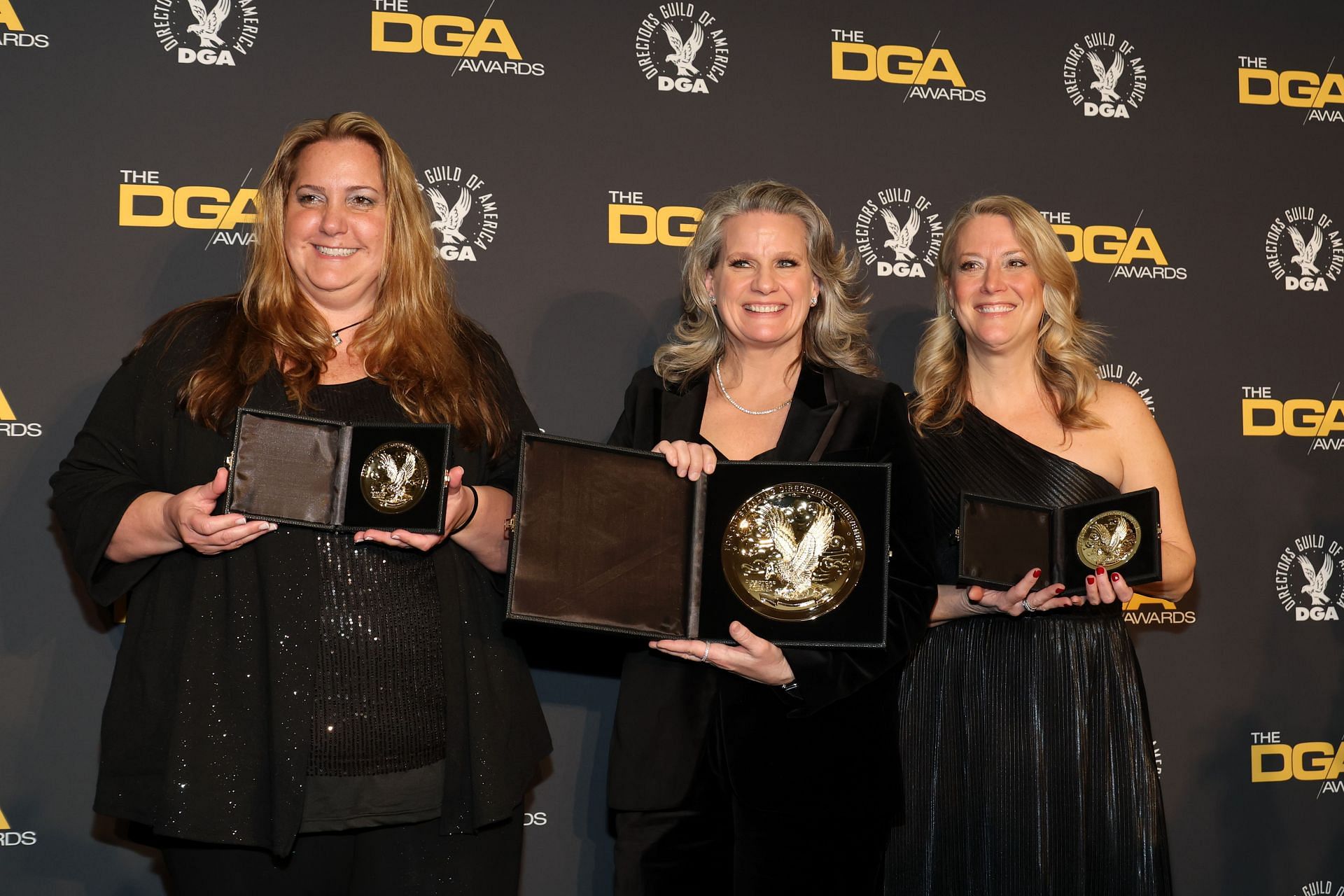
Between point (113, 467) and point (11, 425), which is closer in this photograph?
point (113, 467)

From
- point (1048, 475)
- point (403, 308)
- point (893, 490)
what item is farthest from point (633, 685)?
point (1048, 475)

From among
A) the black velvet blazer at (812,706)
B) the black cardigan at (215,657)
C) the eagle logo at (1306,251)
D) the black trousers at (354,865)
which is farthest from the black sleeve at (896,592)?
the eagle logo at (1306,251)

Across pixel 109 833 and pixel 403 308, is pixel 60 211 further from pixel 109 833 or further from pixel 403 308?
pixel 109 833

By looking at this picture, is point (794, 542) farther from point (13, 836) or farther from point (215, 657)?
point (13, 836)

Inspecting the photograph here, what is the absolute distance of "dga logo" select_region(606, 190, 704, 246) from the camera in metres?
3.40

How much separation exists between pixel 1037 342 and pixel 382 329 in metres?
1.65

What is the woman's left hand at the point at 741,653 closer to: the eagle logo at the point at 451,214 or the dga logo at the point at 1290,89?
the eagle logo at the point at 451,214

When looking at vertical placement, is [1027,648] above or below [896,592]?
below

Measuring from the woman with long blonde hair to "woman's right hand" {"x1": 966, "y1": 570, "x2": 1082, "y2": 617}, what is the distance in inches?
41.0

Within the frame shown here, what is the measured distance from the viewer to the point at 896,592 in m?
2.42

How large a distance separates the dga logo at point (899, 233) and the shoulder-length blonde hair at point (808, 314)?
80 centimetres

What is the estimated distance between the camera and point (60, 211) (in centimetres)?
315

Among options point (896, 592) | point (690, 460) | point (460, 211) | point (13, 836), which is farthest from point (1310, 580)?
point (13, 836)

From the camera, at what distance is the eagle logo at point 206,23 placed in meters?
3.24
